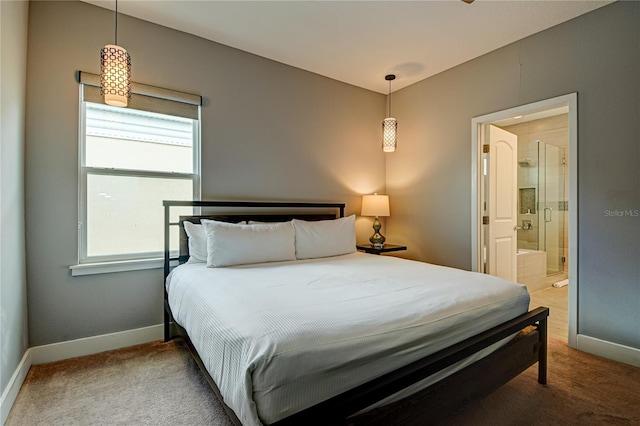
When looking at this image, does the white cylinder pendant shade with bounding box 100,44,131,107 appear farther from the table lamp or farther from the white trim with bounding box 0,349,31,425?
the table lamp

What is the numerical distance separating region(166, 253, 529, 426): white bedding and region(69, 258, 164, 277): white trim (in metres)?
0.59

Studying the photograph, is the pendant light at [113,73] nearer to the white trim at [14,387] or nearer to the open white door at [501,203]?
the white trim at [14,387]

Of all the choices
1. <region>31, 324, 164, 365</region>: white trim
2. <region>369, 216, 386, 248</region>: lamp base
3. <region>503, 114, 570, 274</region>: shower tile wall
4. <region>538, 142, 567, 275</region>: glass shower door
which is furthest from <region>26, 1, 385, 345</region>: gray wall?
<region>538, 142, 567, 275</region>: glass shower door

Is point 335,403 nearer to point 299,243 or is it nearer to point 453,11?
point 299,243

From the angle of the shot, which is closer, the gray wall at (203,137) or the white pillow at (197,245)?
the gray wall at (203,137)

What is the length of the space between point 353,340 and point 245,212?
7.04ft

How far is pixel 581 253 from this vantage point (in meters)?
2.50

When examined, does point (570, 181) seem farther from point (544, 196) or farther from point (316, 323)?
point (544, 196)

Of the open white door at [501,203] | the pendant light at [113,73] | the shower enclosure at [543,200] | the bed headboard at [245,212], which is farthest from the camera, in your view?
the shower enclosure at [543,200]

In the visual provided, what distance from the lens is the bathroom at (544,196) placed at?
448cm

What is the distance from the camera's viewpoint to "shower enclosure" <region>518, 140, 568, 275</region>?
4.61 meters

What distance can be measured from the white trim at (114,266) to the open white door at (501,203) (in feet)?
10.7

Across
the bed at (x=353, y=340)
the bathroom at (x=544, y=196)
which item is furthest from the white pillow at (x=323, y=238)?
the bathroom at (x=544, y=196)

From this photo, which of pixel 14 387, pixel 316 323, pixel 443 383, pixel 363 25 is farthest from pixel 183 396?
pixel 363 25
